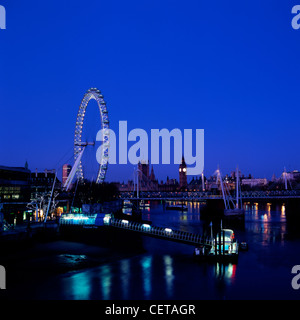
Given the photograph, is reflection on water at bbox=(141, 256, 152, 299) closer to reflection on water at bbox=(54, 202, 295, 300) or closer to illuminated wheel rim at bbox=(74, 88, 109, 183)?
reflection on water at bbox=(54, 202, 295, 300)

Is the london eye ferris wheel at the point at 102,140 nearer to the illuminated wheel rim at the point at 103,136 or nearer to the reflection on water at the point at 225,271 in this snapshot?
the illuminated wheel rim at the point at 103,136

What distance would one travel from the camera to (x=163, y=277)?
85.0ft

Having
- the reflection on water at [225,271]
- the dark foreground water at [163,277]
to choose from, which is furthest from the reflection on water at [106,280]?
the reflection on water at [225,271]

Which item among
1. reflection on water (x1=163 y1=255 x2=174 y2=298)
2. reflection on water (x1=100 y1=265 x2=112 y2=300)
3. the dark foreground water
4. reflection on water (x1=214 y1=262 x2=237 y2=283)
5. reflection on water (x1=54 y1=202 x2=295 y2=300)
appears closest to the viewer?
reflection on water (x1=100 y1=265 x2=112 y2=300)

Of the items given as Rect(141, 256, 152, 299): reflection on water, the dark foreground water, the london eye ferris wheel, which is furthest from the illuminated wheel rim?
Rect(141, 256, 152, 299): reflection on water

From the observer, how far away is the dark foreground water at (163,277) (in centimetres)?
2241

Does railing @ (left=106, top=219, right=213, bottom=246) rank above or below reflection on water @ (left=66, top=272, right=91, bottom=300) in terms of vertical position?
above

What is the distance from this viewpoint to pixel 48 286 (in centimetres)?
2336

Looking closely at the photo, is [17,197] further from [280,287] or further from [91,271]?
[280,287]

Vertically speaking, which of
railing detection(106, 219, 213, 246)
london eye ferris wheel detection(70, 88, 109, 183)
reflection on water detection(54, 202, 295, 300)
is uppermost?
london eye ferris wheel detection(70, 88, 109, 183)

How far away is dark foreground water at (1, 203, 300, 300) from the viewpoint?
73.5 ft
